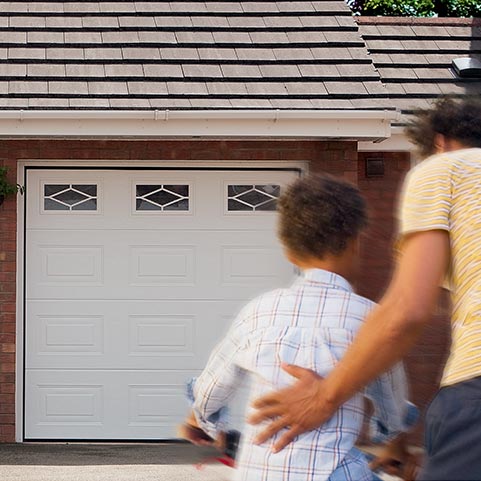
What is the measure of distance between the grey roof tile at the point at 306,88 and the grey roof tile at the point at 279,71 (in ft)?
0.44

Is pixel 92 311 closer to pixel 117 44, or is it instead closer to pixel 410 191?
pixel 117 44

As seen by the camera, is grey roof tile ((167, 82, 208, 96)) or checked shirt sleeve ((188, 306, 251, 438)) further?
grey roof tile ((167, 82, 208, 96))

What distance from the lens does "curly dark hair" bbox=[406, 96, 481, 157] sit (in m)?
2.63

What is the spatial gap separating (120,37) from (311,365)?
27.8 ft

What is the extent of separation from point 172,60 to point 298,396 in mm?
8148

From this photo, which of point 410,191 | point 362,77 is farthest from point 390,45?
point 410,191

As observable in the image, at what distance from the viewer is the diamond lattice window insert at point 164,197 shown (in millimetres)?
10242

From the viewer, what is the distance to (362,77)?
10242mm

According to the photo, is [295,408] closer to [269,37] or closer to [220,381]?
[220,381]

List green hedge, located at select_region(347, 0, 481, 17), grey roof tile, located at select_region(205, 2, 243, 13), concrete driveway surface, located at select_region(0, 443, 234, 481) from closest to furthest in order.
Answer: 1. concrete driveway surface, located at select_region(0, 443, 234, 481)
2. grey roof tile, located at select_region(205, 2, 243, 13)
3. green hedge, located at select_region(347, 0, 481, 17)

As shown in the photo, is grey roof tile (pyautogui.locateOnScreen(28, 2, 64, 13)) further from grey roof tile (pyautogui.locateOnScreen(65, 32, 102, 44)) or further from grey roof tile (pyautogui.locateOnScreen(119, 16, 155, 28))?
grey roof tile (pyautogui.locateOnScreen(119, 16, 155, 28))

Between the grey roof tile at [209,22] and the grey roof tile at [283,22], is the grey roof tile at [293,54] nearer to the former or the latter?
the grey roof tile at [283,22]

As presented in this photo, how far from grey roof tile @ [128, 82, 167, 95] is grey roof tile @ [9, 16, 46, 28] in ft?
4.19

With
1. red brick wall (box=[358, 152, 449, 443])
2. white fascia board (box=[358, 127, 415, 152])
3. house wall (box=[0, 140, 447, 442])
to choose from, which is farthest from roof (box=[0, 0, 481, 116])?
red brick wall (box=[358, 152, 449, 443])
